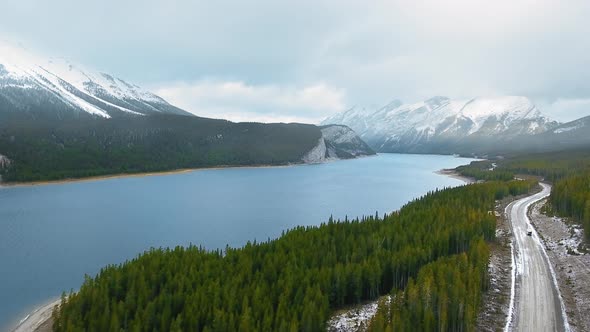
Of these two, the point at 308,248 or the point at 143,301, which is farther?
the point at 308,248

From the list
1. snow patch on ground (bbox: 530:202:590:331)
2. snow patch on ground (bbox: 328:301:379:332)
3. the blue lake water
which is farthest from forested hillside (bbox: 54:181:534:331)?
the blue lake water

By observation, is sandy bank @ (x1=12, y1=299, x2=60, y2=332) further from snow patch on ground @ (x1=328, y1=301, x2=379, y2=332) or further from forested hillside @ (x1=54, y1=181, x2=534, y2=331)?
snow patch on ground @ (x1=328, y1=301, x2=379, y2=332)

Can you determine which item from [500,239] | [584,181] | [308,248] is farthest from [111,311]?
[584,181]

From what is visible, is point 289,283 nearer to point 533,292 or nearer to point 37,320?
point 533,292

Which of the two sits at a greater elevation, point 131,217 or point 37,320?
point 131,217

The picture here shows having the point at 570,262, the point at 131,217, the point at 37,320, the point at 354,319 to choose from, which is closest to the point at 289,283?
the point at 354,319

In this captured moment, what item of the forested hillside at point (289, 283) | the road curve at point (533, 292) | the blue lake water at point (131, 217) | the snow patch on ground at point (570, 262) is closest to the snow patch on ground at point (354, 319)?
the forested hillside at point (289, 283)

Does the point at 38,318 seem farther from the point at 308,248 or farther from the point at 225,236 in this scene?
the point at 225,236

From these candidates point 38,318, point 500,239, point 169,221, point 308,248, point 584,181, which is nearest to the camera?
point 38,318
